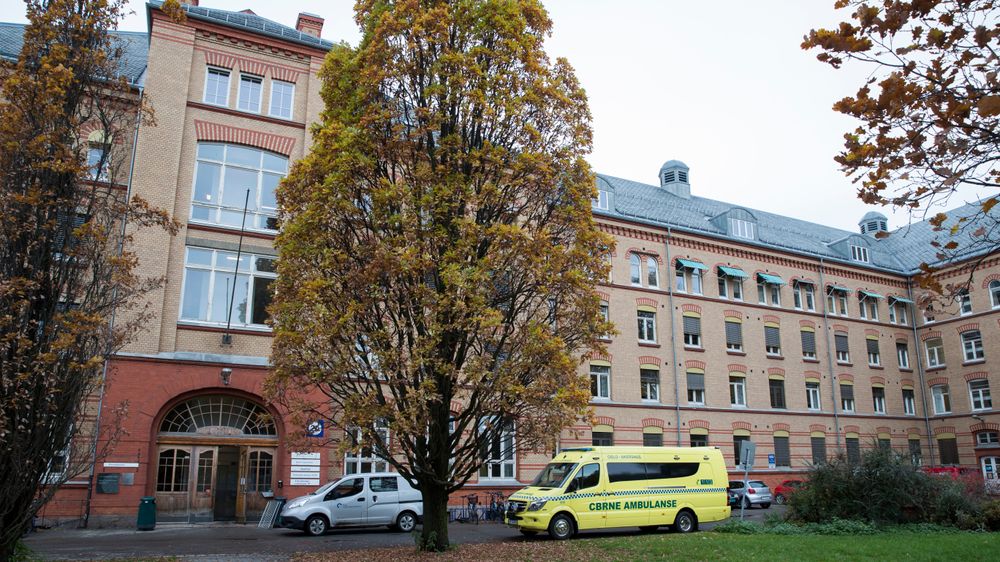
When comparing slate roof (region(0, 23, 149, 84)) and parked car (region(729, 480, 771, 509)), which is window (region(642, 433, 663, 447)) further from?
slate roof (region(0, 23, 149, 84))

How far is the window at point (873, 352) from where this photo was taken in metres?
40.8

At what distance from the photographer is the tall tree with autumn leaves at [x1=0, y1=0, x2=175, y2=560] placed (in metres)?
10.4

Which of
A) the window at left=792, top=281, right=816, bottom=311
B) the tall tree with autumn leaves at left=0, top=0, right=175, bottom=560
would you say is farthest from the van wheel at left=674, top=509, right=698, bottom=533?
the window at left=792, top=281, right=816, bottom=311

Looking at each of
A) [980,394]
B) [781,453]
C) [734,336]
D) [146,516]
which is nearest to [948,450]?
[980,394]

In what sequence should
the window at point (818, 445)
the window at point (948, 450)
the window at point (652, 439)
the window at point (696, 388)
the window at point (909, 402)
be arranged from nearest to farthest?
the window at point (652, 439), the window at point (696, 388), the window at point (818, 445), the window at point (948, 450), the window at point (909, 402)

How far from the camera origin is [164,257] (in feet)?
72.1

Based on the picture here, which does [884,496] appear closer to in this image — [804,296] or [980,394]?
[804,296]

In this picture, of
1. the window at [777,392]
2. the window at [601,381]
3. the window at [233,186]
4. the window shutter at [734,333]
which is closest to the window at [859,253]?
the window at [777,392]

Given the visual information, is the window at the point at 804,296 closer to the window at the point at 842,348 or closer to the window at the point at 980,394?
the window at the point at 842,348

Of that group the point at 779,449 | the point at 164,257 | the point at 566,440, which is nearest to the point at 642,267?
the point at 566,440

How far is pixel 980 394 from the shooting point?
128 feet

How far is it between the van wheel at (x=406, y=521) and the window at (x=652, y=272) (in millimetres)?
18067

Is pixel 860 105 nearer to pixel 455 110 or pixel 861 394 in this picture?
pixel 455 110

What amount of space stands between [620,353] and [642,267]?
4443 millimetres
